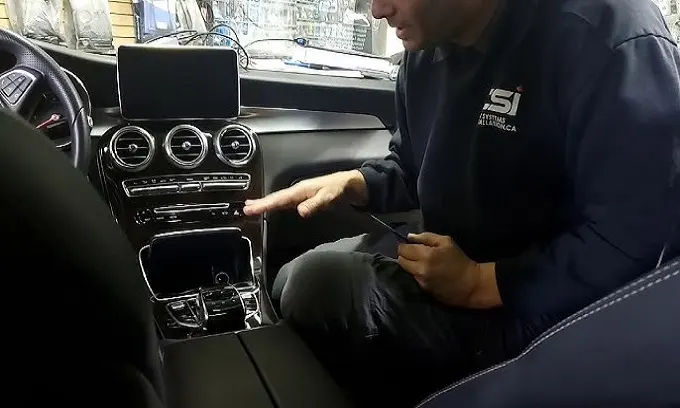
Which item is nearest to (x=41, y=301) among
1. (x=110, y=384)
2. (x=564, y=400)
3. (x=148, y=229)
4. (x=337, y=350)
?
(x=110, y=384)

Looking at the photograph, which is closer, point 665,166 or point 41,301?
point 41,301

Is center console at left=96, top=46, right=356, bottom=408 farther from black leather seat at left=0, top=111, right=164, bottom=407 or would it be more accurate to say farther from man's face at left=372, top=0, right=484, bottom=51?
black leather seat at left=0, top=111, right=164, bottom=407

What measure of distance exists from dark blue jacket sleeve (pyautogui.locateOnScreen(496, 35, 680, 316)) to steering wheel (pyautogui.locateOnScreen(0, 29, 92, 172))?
0.83 metres

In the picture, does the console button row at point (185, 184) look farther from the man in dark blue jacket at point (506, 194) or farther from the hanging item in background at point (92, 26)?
the hanging item in background at point (92, 26)

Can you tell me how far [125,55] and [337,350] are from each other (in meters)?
0.77

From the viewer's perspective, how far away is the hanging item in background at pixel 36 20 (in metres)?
1.68

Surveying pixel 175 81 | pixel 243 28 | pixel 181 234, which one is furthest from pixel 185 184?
pixel 243 28

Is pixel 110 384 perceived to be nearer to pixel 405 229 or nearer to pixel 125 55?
pixel 125 55

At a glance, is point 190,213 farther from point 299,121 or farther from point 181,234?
point 299,121

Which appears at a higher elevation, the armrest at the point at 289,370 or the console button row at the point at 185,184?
the console button row at the point at 185,184

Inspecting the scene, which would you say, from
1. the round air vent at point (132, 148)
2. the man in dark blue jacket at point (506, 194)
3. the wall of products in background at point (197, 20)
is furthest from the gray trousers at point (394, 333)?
the wall of products in background at point (197, 20)

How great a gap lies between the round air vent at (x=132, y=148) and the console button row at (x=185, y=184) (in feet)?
0.12

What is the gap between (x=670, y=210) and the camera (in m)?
0.86

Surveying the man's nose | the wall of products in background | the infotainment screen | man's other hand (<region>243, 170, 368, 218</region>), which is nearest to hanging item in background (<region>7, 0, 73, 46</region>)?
the wall of products in background
